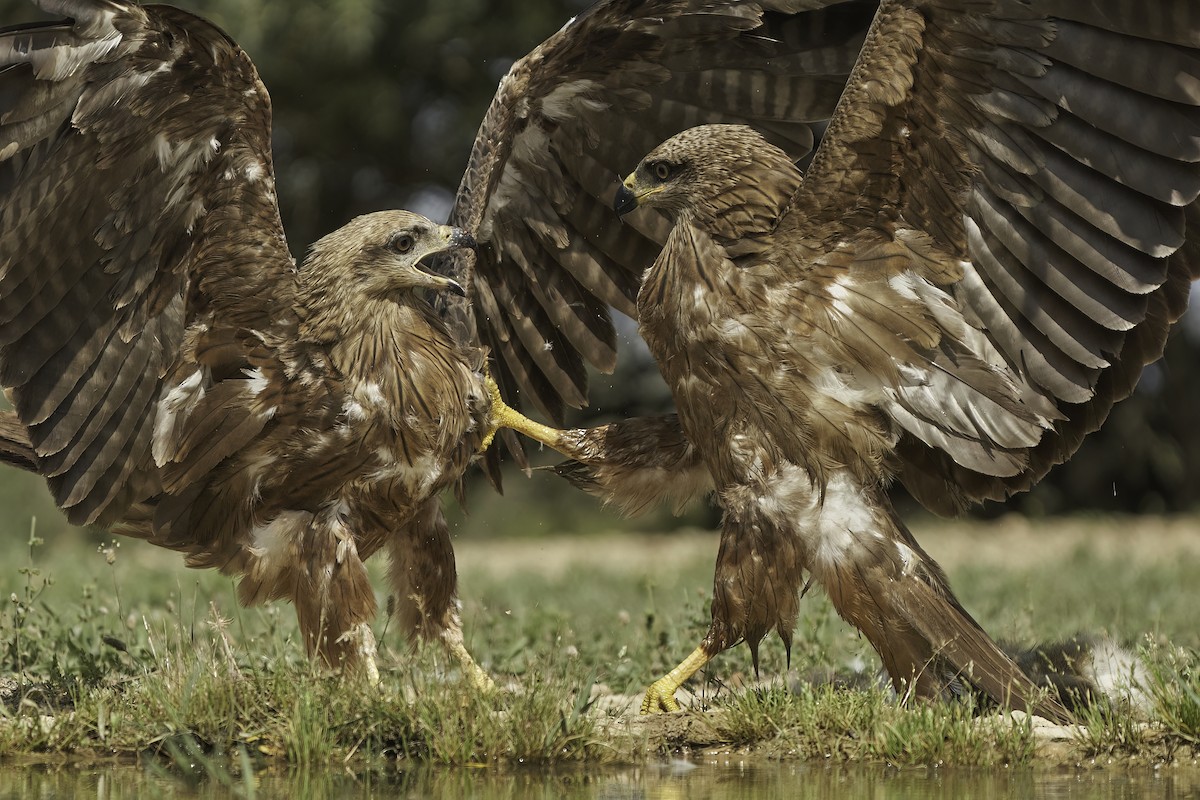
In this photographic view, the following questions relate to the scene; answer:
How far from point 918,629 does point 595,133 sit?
290 cm

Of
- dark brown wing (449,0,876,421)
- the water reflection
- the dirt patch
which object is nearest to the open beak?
dark brown wing (449,0,876,421)

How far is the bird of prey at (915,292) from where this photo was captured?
504 centimetres

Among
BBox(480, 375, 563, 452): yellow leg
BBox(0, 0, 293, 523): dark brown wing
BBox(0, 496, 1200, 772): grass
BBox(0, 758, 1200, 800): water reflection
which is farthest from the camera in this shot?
BBox(480, 375, 563, 452): yellow leg

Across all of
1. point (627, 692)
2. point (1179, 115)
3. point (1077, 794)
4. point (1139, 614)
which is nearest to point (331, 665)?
point (627, 692)

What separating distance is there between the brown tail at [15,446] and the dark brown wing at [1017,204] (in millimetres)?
3108

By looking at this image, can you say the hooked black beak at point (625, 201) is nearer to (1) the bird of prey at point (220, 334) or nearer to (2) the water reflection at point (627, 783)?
(1) the bird of prey at point (220, 334)

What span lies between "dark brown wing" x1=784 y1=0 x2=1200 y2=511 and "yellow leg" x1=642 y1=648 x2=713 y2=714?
1112 mm

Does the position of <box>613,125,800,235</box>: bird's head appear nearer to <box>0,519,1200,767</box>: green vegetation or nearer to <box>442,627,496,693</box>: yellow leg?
<box>0,519,1200,767</box>: green vegetation

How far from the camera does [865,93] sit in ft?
16.5

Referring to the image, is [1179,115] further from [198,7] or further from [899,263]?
[198,7]

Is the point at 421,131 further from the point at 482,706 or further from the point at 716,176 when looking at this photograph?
the point at 482,706

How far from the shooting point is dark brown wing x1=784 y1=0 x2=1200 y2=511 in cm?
498

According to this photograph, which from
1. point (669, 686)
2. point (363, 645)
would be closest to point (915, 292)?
point (669, 686)

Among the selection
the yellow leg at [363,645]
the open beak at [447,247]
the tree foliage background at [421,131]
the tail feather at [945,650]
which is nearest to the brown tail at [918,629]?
the tail feather at [945,650]
